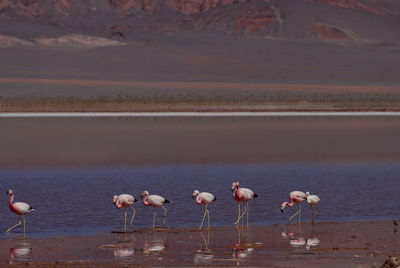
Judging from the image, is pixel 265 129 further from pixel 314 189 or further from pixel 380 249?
pixel 380 249

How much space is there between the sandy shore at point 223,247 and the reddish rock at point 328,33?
17529cm

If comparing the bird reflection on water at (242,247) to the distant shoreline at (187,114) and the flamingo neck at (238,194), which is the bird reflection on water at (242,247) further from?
the distant shoreline at (187,114)

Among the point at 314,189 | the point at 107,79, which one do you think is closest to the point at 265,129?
the point at 314,189

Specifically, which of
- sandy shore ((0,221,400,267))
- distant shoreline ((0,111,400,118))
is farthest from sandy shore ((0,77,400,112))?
sandy shore ((0,221,400,267))

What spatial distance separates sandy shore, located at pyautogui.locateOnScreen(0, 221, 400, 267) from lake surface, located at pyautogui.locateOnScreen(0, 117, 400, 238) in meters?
0.95

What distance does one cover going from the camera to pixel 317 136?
34531 mm

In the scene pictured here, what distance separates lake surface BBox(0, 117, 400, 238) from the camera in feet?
51.8

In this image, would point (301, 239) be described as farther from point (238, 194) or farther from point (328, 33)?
point (328, 33)

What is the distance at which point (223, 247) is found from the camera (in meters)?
12.4

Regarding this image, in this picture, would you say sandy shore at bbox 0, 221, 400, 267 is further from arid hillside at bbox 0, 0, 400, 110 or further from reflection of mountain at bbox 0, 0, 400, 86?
reflection of mountain at bbox 0, 0, 400, 86

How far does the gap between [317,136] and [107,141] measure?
25.9 feet

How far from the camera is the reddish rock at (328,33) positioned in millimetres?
187625

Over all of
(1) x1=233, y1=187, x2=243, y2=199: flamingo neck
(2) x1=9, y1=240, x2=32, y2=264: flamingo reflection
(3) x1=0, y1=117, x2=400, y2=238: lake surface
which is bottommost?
(3) x1=0, y1=117, x2=400, y2=238: lake surface

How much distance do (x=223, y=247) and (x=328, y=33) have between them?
179919mm
